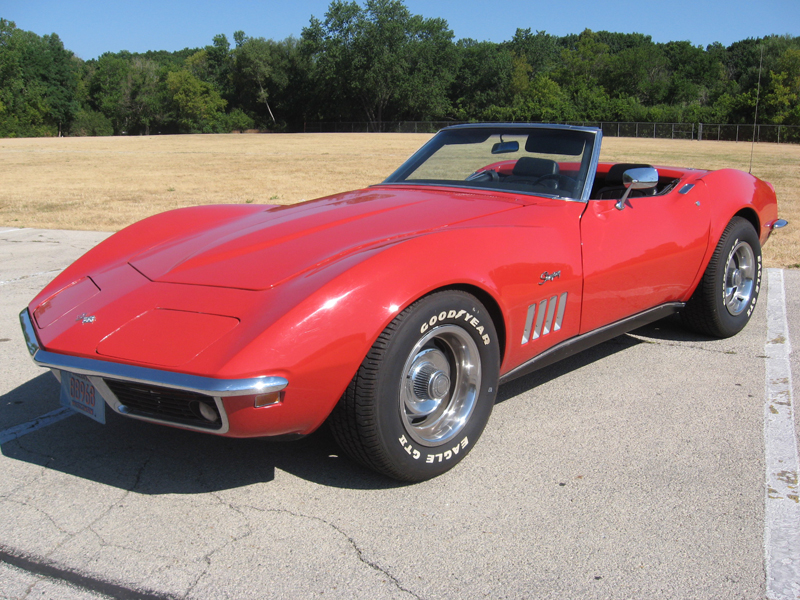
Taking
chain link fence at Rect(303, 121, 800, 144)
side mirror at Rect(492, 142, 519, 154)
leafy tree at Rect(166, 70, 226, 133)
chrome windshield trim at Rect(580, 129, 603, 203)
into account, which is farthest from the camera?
leafy tree at Rect(166, 70, 226, 133)

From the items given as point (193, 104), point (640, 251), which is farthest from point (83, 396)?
point (193, 104)

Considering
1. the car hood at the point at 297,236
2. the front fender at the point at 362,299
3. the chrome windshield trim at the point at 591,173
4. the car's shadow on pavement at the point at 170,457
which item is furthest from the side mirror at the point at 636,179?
the car's shadow on pavement at the point at 170,457

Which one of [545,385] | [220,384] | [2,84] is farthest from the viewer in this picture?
[2,84]

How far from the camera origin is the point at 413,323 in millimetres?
2393

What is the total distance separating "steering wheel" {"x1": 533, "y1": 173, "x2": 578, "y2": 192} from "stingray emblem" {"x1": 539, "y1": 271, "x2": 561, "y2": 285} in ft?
2.05

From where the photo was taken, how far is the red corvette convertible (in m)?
2.22

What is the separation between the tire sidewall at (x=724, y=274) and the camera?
413 centimetres

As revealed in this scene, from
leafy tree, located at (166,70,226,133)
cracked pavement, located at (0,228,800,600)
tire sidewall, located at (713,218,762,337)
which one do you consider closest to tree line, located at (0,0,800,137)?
leafy tree, located at (166,70,226,133)

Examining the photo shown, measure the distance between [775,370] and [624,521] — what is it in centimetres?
203

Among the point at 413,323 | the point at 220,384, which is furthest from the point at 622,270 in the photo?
the point at 220,384

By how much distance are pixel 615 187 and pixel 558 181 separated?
763 mm

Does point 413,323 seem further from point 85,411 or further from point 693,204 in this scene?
point 693,204

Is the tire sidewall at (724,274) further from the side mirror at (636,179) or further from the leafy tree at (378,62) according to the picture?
the leafy tree at (378,62)

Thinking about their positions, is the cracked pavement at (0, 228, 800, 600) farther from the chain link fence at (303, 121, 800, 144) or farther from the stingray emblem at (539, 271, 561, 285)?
the chain link fence at (303, 121, 800, 144)
